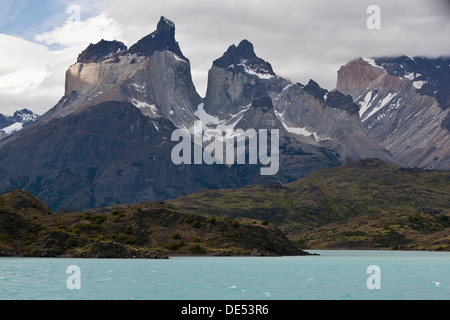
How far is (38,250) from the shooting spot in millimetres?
170125

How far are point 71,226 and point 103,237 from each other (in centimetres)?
1742

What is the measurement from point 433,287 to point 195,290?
3384 cm

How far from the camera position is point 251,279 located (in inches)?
4082

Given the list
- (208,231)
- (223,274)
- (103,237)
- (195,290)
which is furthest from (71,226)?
(195,290)

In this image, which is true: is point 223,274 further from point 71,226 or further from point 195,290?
point 71,226
